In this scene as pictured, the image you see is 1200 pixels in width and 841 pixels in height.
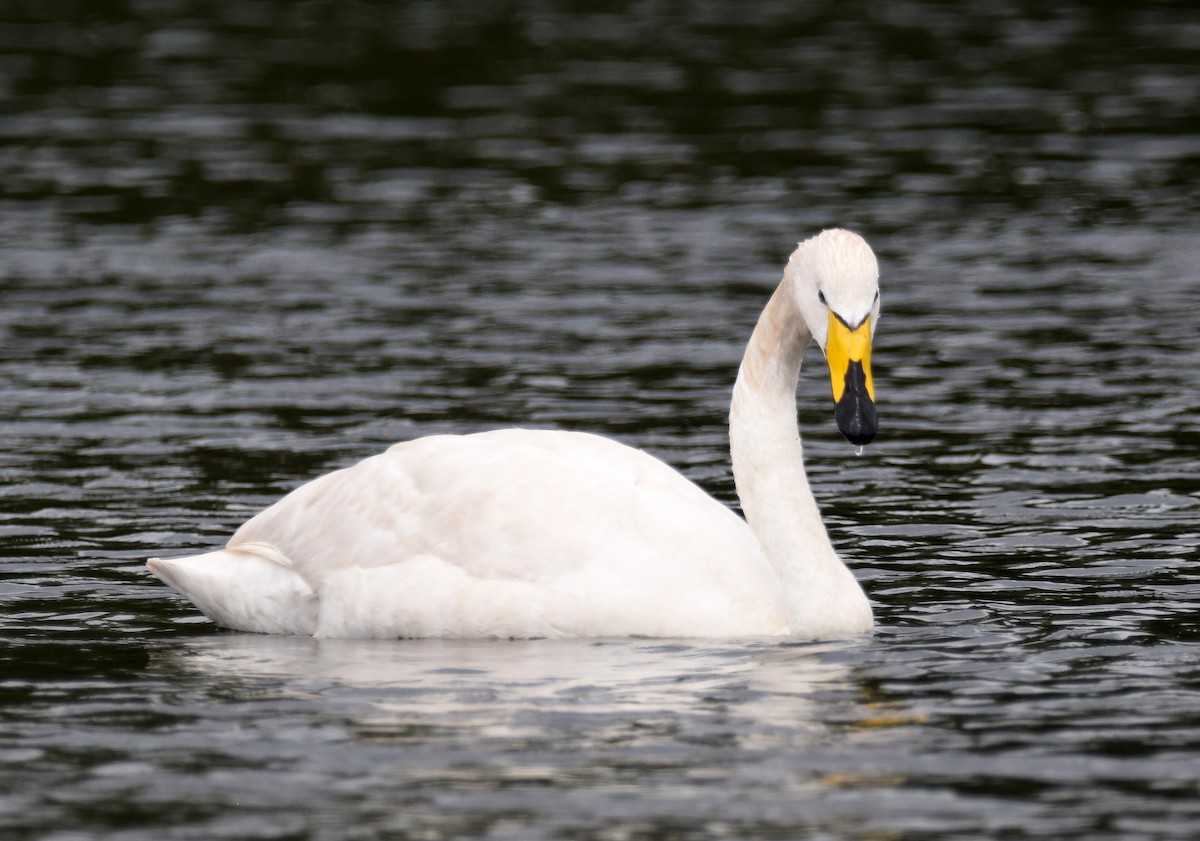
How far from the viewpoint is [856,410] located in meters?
10.0

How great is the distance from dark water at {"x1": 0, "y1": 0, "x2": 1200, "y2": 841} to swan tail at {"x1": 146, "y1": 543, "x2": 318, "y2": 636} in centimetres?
19

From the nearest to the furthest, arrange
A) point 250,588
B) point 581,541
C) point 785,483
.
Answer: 1. point 581,541
2. point 785,483
3. point 250,588

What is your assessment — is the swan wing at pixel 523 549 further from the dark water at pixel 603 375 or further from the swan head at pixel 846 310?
the swan head at pixel 846 310

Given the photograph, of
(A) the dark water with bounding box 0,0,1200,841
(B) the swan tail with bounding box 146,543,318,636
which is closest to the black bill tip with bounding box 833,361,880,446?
A: (A) the dark water with bounding box 0,0,1200,841

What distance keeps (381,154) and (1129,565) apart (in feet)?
52.1

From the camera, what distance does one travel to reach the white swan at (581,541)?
1060 centimetres

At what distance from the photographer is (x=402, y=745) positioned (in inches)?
354

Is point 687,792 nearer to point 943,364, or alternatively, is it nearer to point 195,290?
point 943,364

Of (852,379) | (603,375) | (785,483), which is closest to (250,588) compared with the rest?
(785,483)

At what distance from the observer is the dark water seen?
868 cm

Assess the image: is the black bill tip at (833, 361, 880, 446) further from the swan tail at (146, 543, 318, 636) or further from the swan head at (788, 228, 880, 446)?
the swan tail at (146, 543, 318, 636)

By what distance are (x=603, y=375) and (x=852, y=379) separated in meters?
7.05

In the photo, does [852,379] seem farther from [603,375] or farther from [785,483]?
[603,375]

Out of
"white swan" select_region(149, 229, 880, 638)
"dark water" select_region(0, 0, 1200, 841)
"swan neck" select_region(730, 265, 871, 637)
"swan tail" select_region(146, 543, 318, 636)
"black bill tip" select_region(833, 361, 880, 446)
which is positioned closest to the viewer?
"dark water" select_region(0, 0, 1200, 841)
